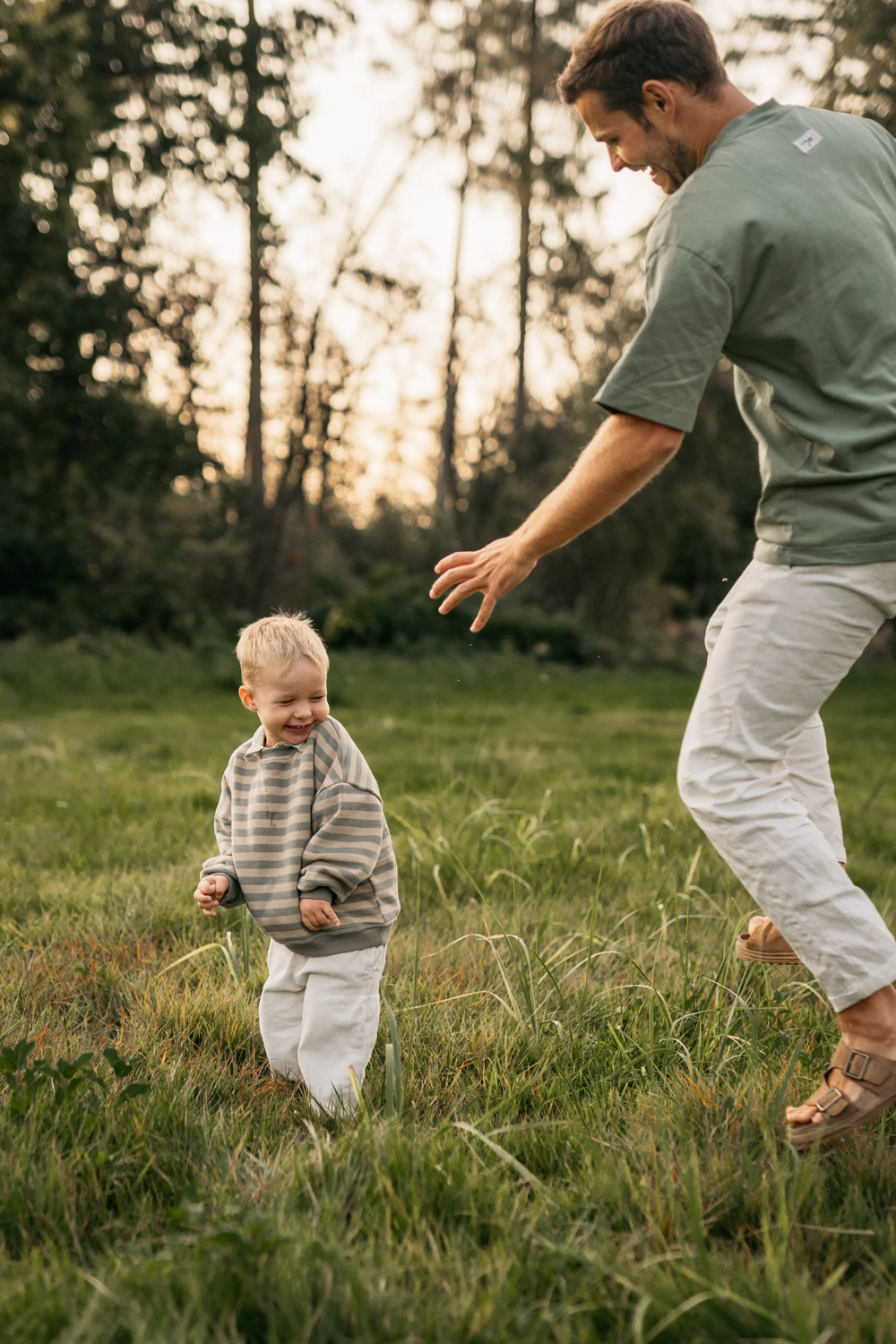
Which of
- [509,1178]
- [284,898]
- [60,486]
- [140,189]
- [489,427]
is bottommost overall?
[509,1178]

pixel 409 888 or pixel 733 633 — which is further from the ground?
pixel 733 633

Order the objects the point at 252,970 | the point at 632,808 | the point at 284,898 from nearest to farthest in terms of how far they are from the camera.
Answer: the point at 284,898
the point at 252,970
the point at 632,808

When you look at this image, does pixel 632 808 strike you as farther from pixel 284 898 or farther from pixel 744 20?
pixel 744 20

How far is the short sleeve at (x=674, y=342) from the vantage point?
2.15 metres

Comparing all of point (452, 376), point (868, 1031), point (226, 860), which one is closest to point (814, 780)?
point (868, 1031)

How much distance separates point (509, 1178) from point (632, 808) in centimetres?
362

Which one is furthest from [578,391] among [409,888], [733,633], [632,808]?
[733,633]

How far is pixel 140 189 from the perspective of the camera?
650 inches

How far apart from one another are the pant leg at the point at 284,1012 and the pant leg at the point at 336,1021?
7cm

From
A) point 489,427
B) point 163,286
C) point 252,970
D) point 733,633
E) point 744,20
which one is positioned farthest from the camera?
point 489,427

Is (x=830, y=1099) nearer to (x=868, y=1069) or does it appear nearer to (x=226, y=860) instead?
(x=868, y=1069)

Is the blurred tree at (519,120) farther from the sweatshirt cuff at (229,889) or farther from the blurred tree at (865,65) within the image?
the sweatshirt cuff at (229,889)

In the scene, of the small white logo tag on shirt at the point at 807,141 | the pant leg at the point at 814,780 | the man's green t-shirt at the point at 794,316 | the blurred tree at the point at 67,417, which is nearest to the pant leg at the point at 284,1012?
the pant leg at the point at 814,780

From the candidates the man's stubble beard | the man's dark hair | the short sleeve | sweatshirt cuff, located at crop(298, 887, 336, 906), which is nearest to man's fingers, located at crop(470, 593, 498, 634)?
the short sleeve
